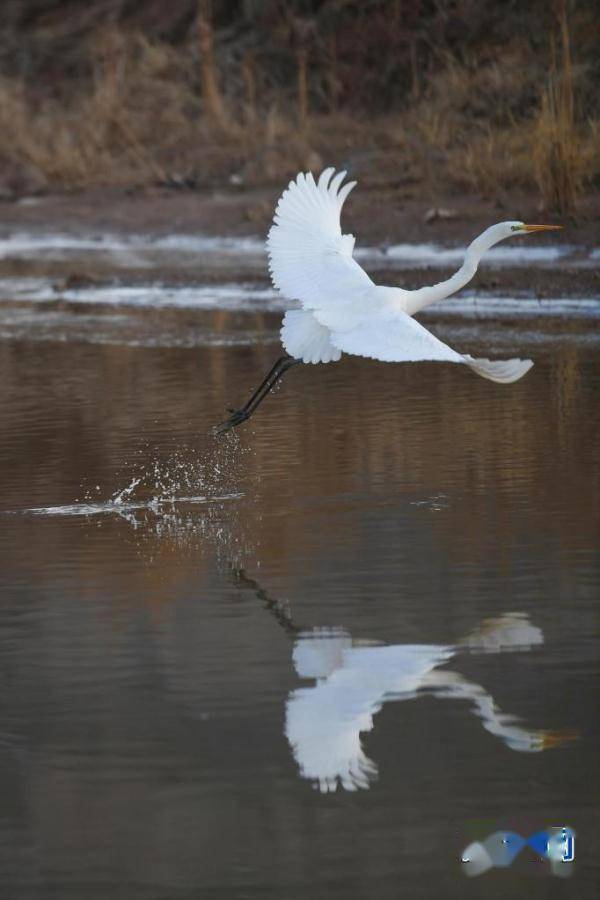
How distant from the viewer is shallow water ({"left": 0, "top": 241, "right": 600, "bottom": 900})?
482 centimetres

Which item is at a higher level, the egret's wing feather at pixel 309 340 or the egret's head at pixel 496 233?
the egret's head at pixel 496 233

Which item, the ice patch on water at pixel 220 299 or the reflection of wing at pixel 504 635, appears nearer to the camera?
the reflection of wing at pixel 504 635

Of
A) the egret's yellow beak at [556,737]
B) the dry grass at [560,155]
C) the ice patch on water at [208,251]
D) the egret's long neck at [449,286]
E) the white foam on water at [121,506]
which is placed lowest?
the egret's yellow beak at [556,737]

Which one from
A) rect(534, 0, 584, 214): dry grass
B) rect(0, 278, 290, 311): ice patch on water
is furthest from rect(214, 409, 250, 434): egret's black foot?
rect(534, 0, 584, 214): dry grass

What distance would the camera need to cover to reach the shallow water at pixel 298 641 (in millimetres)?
4824

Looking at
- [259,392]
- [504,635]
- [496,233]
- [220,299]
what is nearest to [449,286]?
[496,233]

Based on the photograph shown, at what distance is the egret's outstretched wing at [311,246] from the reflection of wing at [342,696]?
3.08 meters

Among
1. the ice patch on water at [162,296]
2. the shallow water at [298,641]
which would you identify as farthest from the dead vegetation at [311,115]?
the shallow water at [298,641]

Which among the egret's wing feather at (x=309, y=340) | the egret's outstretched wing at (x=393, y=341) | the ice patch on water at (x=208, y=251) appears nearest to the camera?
the egret's outstretched wing at (x=393, y=341)

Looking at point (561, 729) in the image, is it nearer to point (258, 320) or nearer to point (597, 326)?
point (597, 326)

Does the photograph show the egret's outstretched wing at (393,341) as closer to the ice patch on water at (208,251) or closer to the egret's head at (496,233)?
the egret's head at (496,233)

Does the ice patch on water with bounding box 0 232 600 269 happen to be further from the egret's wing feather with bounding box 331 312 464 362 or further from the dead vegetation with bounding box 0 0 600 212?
the egret's wing feather with bounding box 331 312 464 362

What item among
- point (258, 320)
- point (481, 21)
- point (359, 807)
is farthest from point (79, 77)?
point (359, 807)

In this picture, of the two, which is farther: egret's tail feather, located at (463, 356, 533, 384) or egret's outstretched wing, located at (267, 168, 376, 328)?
egret's outstretched wing, located at (267, 168, 376, 328)
